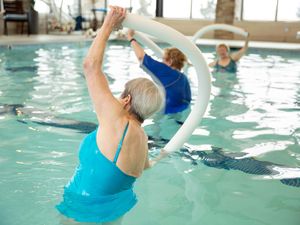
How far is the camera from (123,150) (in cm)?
209

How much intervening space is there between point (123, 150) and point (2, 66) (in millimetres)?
8410

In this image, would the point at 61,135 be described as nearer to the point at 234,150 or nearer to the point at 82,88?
the point at 234,150

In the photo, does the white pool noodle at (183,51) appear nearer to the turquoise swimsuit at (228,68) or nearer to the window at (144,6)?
the turquoise swimsuit at (228,68)

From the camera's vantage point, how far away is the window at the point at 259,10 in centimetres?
2083

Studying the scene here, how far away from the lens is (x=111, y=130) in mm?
2068

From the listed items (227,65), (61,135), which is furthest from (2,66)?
(61,135)

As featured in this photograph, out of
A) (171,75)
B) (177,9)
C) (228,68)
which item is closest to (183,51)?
(171,75)

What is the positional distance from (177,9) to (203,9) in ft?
5.43

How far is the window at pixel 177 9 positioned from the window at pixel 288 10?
501cm

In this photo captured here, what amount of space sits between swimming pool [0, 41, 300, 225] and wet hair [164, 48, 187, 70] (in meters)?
0.78

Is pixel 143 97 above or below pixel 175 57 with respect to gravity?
above

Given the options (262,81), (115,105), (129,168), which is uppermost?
(115,105)

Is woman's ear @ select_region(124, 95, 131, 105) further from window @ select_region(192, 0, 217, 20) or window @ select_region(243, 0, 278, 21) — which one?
window @ select_region(192, 0, 217, 20)

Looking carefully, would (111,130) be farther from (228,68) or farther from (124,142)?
(228,68)
